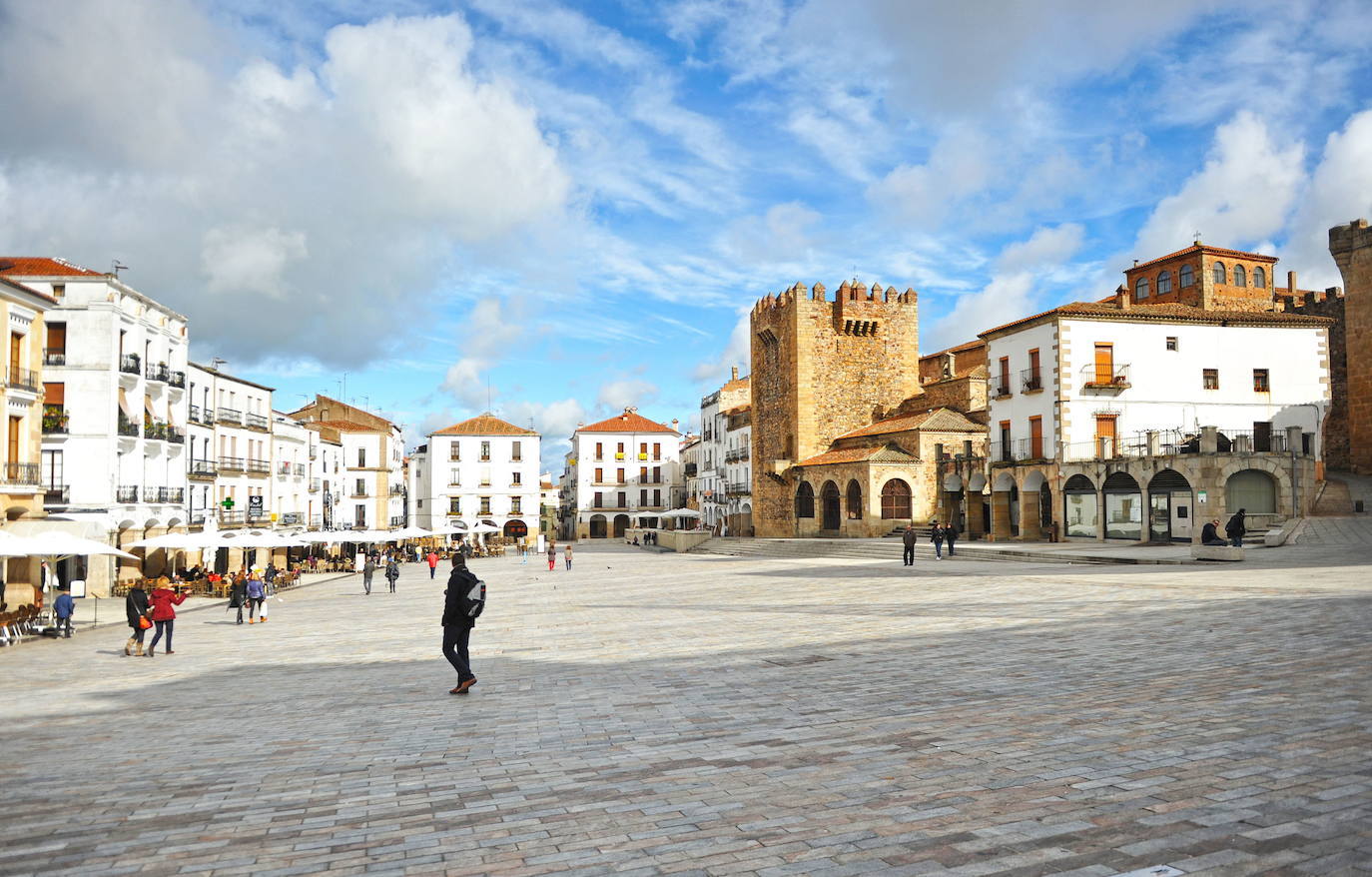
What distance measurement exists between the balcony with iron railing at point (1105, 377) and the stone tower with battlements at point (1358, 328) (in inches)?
439

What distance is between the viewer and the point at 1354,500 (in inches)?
1312

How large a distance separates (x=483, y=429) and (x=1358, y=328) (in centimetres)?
6156

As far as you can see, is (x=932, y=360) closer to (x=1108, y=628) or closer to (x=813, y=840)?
(x=1108, y=628)

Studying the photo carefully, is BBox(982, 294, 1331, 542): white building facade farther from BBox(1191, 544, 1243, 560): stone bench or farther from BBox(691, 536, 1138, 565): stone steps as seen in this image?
BBox(1191, 544, 1243, 560): stone bench

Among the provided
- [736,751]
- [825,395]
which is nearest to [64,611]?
[736,751]

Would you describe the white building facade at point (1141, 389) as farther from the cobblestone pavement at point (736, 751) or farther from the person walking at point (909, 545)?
the cobblestone pavement at point (736, 751)

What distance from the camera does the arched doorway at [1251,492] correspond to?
3077cm

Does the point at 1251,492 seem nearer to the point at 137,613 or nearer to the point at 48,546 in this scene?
the point at 137,613

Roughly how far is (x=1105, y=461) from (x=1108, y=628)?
23408 millimetres

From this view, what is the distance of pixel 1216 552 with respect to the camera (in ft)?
84.7

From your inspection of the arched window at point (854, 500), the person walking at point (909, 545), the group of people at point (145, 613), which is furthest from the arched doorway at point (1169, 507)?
the group of people at point (145, 613)

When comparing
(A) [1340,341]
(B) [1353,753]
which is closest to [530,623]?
(B) [1353,753]

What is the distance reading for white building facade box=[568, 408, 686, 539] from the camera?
89.6 metres

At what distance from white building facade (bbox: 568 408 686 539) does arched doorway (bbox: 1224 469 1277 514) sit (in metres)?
63.2
